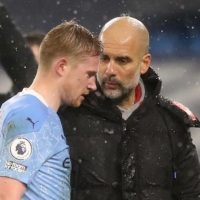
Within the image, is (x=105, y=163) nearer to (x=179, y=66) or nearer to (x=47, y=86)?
(x=47, y=86)

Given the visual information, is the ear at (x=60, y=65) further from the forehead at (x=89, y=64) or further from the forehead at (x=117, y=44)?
the forehead at (x=117, y=44)

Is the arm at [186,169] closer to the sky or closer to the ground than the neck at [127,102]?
closer to the ground

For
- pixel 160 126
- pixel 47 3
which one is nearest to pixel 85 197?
pixel 160 126

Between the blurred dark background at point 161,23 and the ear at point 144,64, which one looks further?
the blurred dark background at point 161,23

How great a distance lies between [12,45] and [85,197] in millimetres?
1789

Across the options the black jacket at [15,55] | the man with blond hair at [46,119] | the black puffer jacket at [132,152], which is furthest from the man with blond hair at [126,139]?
the black jacket at [15,55]

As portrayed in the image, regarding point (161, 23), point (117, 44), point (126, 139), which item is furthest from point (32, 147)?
point (161, 23)

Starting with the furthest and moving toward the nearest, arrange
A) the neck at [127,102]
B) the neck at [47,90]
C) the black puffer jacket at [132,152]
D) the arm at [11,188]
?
the neck at [127,102]
the black puffer jacket at [132,152]
the neck at [47,90]
the arm at [11,188]

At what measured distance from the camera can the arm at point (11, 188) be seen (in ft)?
4.99

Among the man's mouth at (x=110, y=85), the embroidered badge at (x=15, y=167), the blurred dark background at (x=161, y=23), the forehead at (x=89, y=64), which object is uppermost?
the blurred dark background at (x=161, y=23)

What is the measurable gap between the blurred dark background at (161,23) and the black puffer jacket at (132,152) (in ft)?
4.82

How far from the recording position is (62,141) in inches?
65.4

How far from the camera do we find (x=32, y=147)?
5.11 feet

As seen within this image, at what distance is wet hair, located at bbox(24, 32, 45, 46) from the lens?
3.54 m
